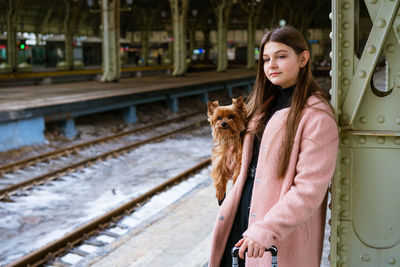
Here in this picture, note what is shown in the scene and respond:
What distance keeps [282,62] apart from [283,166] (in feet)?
1.48

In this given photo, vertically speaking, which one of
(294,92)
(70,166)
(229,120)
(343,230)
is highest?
(294,92)

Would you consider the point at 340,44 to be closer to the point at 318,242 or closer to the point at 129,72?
the point at 318,242

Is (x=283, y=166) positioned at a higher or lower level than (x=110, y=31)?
lower

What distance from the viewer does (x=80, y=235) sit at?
6.26 meters

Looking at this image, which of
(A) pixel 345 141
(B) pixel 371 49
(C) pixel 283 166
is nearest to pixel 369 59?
(B) pixel 371 49

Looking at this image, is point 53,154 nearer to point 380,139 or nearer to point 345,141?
point 345,141

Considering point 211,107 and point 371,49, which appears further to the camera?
point 211,107

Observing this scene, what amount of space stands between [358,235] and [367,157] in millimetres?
406

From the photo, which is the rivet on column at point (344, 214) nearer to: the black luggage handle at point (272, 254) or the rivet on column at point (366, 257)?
the rivet on column at point (366, 257)

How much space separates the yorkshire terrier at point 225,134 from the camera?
224 centimetres

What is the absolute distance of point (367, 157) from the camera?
231 cm

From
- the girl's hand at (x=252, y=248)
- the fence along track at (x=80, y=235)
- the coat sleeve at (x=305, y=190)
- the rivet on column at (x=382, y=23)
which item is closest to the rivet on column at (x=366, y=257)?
the coat sleeve at (x=305, y=190)

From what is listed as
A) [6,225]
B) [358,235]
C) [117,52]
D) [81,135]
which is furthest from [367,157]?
[117,52]

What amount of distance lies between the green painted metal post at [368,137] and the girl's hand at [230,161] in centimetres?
51
